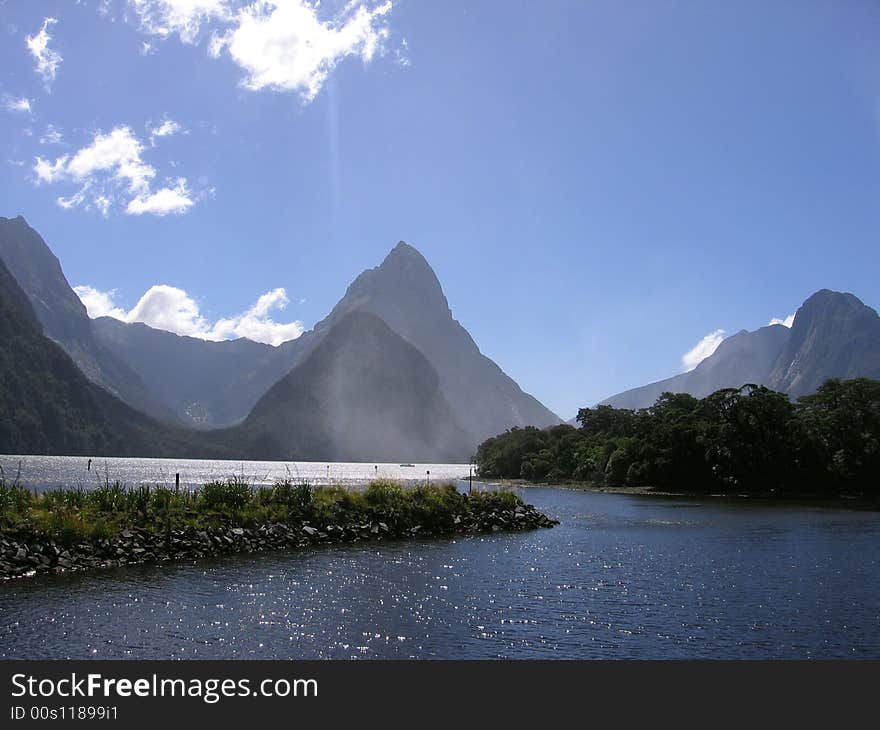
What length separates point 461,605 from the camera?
74.3 feet

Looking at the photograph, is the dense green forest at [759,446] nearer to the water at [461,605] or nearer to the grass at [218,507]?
the grass at [218,507]

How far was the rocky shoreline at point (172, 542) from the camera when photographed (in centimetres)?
2656

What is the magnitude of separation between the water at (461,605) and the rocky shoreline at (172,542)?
1.39 metres

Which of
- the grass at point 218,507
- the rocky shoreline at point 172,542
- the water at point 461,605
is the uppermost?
the grass at point 218,507

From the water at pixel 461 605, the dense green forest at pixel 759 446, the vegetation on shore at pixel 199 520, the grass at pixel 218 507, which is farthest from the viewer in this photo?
the dense green forest at pixel 759 446

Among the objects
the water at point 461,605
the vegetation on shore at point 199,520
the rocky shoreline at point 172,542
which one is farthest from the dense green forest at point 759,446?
the rocky shoreline at point 172,542

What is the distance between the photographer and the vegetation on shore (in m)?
28.0

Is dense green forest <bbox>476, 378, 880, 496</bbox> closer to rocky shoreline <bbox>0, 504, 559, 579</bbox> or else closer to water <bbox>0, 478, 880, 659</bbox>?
water <bbox>0, 478, 880, 659</bbox>

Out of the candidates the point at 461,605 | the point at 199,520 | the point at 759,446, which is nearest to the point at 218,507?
the point at 199,520

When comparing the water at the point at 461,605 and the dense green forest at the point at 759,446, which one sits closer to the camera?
the water at the point at 461,605

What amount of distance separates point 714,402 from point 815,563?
90509mm

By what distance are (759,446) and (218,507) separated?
94.7m
